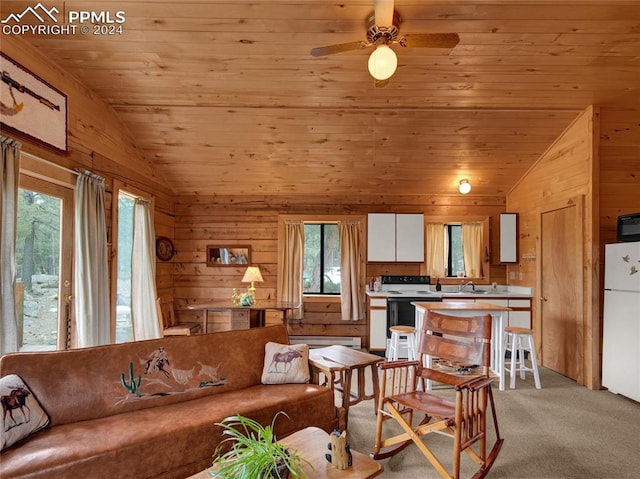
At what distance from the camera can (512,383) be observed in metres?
3.97

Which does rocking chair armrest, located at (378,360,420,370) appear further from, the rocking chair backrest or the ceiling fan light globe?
the ceiling fan light globe

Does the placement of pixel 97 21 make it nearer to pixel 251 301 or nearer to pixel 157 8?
pixel 157 8

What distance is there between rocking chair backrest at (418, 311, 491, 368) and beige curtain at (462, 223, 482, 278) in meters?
3.37

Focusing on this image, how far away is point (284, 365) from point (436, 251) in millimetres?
3870

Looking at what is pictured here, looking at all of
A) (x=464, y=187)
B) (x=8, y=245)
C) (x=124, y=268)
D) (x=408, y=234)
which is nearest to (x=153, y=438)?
(x=8, y=245)

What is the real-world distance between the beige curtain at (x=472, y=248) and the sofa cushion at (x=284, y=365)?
12.9 feet

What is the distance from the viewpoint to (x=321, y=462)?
69.1 inches

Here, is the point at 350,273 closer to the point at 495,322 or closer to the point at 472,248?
the point at 472,248

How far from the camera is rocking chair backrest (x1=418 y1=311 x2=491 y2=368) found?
2.58 metres

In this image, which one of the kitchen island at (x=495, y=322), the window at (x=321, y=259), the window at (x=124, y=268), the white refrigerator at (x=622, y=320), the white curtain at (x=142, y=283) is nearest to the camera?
the white refrigerator at (x=622, y=320)

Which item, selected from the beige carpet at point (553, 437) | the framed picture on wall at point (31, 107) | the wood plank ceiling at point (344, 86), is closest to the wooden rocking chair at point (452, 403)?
the beige carpet at point (553, 437)

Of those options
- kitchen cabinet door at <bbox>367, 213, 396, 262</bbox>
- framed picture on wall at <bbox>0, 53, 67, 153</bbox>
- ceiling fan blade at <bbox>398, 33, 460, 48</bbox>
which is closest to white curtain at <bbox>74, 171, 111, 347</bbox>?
framed picture on wall at <bbox>0, 53, 67, 153</bbox>

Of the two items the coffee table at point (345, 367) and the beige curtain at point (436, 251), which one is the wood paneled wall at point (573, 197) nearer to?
the beige curtain at point (436, 251)

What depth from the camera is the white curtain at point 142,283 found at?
4680 millimetres
